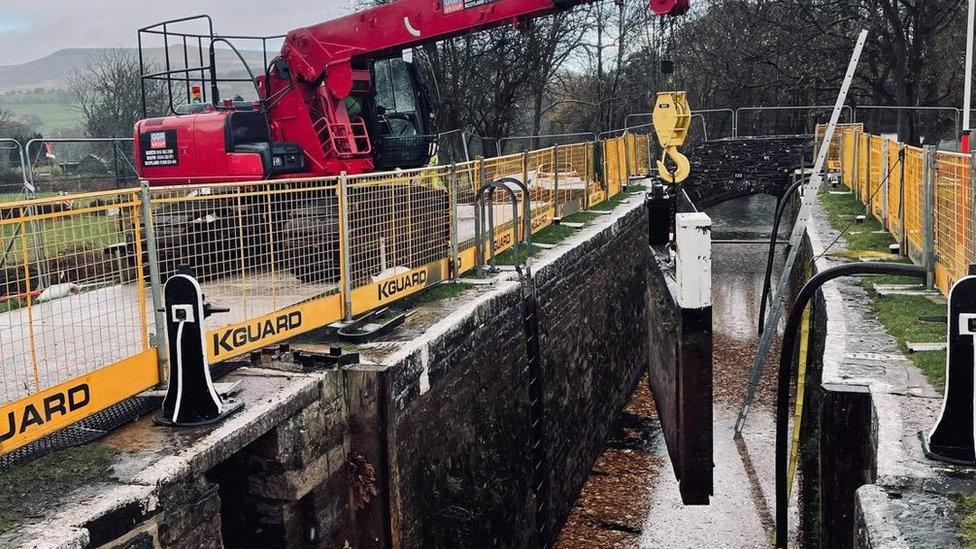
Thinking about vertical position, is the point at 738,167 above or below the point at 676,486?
above

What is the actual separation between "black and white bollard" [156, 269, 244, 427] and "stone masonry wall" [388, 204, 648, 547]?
1521mm

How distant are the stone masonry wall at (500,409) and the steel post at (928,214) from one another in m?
Result: 4.01

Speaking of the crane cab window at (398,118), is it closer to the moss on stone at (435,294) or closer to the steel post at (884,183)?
the moss on stone at (435,294)

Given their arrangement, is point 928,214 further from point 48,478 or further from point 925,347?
point 48,478

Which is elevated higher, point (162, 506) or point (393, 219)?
point (393, 219)

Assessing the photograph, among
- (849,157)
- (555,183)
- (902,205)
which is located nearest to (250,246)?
(902,205)

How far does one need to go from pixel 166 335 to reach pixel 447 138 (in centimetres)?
2312

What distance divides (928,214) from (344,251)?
17.8 feet

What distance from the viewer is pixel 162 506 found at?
423 cm

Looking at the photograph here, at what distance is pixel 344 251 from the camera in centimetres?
713

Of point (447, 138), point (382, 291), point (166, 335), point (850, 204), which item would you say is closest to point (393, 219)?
point (382, 291)

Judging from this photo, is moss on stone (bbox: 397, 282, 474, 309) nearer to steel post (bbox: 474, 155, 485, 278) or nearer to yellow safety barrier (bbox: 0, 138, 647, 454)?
yellow safety barrier (bbox: 0, 138, 647, 454)

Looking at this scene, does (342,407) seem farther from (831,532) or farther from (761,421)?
(761,421)

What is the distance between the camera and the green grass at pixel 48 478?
3.97m
